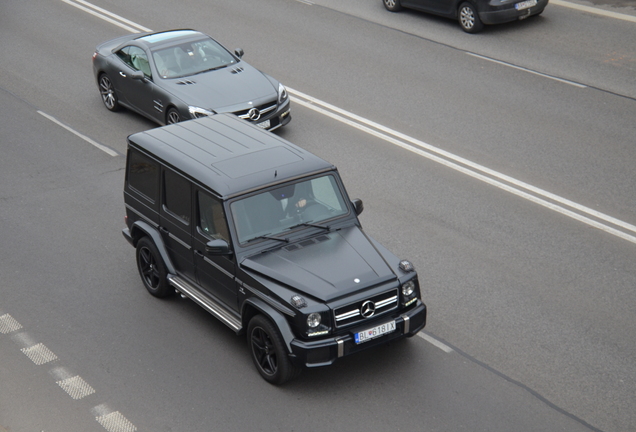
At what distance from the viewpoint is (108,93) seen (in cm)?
1486

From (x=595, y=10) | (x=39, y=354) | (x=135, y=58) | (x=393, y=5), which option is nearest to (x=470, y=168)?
(x=135, y=58)

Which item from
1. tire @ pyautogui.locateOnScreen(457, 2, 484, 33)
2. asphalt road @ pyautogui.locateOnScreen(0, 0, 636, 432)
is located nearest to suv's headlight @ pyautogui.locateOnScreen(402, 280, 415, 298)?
asphalt road @ pyautogui.locateOnScreen(0, 0, 636, 432)

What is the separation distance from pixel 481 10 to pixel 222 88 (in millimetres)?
7679

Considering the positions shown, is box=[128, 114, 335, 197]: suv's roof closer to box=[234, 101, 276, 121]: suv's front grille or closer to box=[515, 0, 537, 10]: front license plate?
box=[234, 101, 276, 121]: suv's front grille

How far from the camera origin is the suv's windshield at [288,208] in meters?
7.64

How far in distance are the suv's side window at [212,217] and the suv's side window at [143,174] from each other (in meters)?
0.94

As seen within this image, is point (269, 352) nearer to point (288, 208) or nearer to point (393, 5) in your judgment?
point (288, 208)

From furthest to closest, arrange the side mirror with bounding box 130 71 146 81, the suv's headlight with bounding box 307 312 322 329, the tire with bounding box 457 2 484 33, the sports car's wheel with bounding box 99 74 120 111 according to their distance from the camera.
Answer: the tire with bounding box 457 2 484 33, the sports car's wheel with bounding box 99 74 120 111, the side mirror with bounding box 130 71 146 81, the suv's headlight with bounding box 307 312 322 329

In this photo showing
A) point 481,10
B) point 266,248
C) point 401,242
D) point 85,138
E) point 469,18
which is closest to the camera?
point 266,248

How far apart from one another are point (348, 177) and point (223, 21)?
31.2 ft

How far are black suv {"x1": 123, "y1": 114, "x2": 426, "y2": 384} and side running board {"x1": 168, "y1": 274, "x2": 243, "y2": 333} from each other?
14 millimetres

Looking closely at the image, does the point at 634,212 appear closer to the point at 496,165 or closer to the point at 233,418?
the point at 496,165

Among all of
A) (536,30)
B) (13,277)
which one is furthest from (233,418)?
(536,30)

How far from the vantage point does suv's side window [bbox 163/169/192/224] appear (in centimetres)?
808
